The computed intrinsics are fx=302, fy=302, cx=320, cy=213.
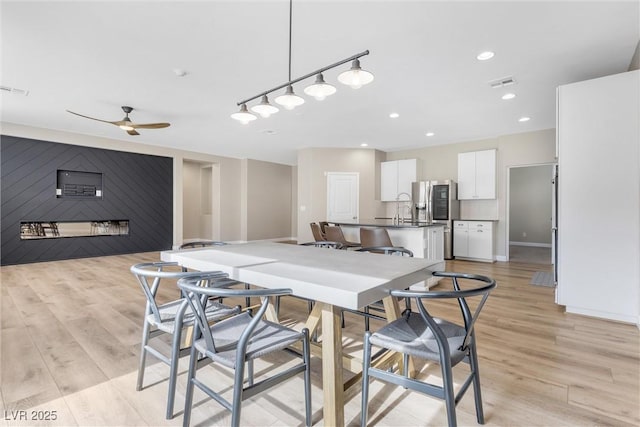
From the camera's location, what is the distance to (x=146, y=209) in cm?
730

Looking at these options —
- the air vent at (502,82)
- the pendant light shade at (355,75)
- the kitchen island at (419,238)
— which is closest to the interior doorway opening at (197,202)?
the kitchen island at (419,238)

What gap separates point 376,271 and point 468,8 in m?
2.19

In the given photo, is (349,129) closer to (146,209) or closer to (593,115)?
(593,115)

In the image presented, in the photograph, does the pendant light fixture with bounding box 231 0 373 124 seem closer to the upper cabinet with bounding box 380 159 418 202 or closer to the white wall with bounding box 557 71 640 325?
the white wall with bounding box 557 71 640 325

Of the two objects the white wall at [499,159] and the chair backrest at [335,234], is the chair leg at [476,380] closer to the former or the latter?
the chair backrest at [335,234]

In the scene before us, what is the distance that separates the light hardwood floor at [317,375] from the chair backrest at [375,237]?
1094 millimetres

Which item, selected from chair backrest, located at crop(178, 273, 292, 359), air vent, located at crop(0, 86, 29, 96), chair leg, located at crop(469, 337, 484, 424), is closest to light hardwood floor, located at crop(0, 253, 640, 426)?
chair leg, located at crop(469, 337, 484, 424)

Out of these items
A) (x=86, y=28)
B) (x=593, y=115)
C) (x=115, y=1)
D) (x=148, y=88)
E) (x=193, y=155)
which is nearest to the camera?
(x=115, y=1)

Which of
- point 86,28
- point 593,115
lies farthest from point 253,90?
point 593,115

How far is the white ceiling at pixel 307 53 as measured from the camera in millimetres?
2373

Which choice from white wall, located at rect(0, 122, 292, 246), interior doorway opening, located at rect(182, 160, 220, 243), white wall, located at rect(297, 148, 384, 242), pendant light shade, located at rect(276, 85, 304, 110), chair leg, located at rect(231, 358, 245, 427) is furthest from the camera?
interior doorway opening, located at rect(182, 160, 220, 243)

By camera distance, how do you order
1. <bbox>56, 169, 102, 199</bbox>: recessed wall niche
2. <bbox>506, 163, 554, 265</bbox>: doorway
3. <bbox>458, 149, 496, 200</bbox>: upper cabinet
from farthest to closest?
<bbox>506, 163, 554, 265</bbox>: doorway, <bbox>458, 149, 496, 200</bbox>: upper cabinet, <bbox>56, 169, 102, 199</bbox>: recessed wall niche

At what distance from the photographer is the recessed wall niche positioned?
613 centimetres

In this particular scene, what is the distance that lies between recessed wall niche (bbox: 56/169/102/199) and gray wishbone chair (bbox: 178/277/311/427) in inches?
259
